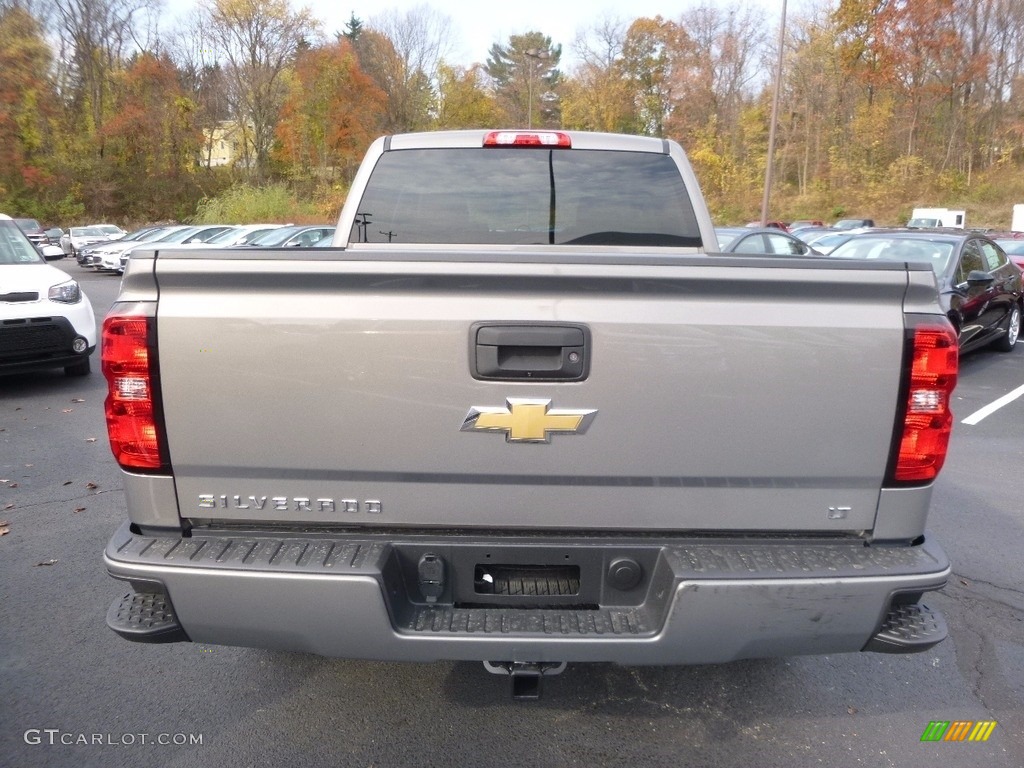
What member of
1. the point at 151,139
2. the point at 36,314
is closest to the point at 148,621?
the point at 36,314

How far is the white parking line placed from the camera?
308 inches

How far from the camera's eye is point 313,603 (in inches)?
87.4

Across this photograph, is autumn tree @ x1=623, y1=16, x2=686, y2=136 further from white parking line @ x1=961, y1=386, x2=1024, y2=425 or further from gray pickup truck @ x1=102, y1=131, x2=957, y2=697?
gray pickup truck @ x1=102, y1=131, x2=957, y2=697

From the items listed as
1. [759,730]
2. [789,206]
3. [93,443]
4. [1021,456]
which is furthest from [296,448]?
[789,206]

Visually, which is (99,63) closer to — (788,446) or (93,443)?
(93,443)

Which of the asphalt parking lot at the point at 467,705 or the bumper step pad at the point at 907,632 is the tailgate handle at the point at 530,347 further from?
the asphalt parking lot at the point at 467,705

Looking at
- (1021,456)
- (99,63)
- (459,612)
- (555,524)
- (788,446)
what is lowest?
(1021,456)

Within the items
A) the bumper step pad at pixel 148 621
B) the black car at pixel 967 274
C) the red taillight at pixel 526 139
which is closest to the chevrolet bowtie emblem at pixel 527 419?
the bumper step pad at pixel 148 621

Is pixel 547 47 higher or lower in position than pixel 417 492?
higher

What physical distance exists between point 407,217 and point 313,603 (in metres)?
2.09

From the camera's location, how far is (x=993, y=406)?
837 centimetres

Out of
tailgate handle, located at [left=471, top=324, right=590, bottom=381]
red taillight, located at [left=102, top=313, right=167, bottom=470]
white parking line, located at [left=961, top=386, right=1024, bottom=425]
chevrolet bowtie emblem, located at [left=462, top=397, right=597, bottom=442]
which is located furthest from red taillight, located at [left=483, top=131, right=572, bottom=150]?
white parking line, located at [left=961, top=386, right=1024, bottom=425]

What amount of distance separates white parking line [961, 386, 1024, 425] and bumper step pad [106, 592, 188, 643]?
7.77 m

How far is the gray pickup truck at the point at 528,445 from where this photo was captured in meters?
2.21
